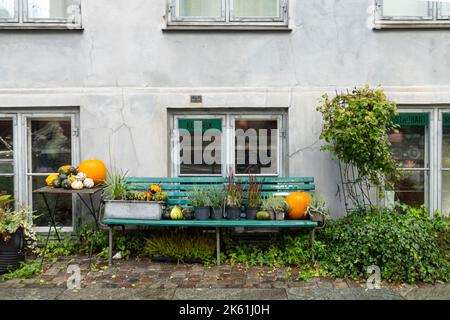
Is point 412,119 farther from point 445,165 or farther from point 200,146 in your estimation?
point 200,146

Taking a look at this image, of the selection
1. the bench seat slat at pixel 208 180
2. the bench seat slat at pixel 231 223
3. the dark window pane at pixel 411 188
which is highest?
the bench seat slat at pixel 208 180

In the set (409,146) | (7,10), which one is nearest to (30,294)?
(7,10)

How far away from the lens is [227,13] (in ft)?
20.9

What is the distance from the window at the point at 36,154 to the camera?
6.47 metres

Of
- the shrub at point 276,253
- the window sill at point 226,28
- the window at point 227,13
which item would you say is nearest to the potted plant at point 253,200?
the shrub at point 276,253

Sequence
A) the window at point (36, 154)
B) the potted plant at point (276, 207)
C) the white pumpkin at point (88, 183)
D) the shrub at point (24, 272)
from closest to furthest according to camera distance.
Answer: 1. the shrub at point (24, 272)
2. the potted plant at point (276, 207)
3. the white pumpkin at point (88, 183)
4. the window at point (36, 154)

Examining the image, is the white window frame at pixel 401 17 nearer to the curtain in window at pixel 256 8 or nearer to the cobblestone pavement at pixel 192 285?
the curtain in window at pixel 256 8

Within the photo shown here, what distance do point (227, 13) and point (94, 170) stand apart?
2904 mm

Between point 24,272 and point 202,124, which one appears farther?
point 202,124

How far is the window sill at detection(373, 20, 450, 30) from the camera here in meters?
6.26

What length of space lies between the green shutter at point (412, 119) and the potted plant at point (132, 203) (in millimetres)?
3519

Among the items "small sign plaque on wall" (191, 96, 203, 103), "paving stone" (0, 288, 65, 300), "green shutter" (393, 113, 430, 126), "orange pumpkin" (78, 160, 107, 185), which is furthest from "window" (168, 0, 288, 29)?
"paving stone" (0, 288, 65, 300)

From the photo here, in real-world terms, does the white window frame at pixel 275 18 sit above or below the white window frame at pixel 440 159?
above

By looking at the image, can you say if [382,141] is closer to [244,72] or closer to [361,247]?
[361,247]
